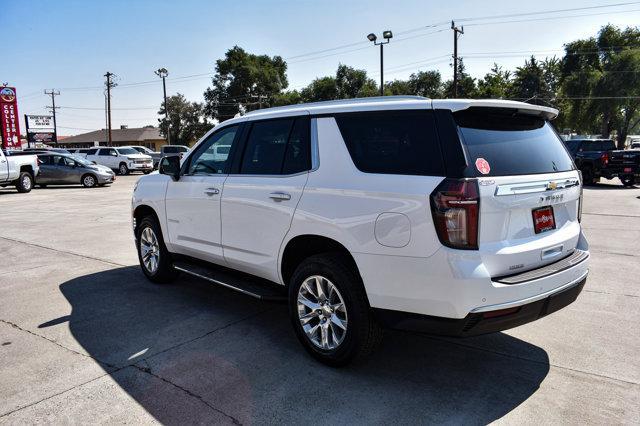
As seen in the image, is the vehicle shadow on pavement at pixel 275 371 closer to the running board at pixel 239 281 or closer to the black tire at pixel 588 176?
the running board at pixel 239 281

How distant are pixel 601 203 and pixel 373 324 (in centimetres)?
1317

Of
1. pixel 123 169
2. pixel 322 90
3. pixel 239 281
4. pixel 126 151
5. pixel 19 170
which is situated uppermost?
pixel 322 90

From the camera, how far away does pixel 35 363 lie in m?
3.86

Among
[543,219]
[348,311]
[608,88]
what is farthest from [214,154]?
[608,88]

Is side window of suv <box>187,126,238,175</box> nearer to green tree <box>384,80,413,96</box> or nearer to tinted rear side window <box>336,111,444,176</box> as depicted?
tinted rear side window <box>336,111,444,176</box>

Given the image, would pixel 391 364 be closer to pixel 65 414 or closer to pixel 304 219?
pixel 304 219

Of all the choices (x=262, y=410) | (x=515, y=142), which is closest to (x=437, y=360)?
(x=262, y=410)

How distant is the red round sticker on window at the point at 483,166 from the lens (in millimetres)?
3041

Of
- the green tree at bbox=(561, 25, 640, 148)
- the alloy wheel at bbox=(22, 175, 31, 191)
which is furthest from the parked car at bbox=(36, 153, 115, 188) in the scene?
the green tree at bbox=(561, 25, 640, 148)

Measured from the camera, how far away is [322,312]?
12.2 feet

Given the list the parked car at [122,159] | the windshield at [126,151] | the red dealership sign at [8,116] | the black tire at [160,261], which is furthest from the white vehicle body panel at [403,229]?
the red dealership sign at [8,116]

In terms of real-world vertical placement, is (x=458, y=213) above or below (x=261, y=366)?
above

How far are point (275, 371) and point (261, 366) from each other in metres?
0.14

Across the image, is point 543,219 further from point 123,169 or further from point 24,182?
point 123,169
